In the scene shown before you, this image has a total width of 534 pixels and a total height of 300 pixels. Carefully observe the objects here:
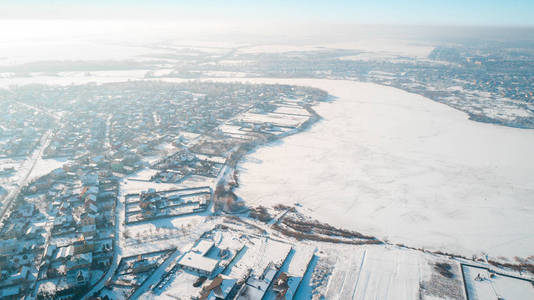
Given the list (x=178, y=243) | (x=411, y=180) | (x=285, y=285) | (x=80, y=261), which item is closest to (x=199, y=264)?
(x=178, y=243)

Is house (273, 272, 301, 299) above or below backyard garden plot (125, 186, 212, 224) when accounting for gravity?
below

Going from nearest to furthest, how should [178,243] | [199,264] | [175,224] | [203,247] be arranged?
[199,264] < [203,247] < [178,243] < [175,224]

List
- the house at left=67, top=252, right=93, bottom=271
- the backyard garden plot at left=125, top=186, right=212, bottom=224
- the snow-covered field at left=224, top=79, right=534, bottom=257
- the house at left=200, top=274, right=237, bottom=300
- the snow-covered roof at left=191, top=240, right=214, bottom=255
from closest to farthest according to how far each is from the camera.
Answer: the house at left=200, top=274, right=237, bottom=300, the house at left=67, top=252, right=93, bottom=271, the snow-covered roof at left=191, top=240, right=214, bottom=255, the snow-covered field at left=224, top=79, right=534, bottom=257, the backyard garden plot at left=125, top=186, right=212, bottom=224

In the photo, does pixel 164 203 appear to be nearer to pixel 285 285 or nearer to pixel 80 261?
pixel 80 261

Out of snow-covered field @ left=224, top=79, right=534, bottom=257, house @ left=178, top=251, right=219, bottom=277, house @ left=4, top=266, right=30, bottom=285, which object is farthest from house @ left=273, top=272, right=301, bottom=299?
house @ left=4, top=266, right=30, bottom=285

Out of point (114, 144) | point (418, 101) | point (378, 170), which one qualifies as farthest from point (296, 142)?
point (418, 101)

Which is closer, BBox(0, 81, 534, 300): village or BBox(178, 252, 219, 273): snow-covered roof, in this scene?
BBox(0, 81, 534, 300): village

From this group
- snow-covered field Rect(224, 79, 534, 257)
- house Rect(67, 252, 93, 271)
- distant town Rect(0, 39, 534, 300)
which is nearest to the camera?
distant town Rect(0, 39, 534, 300)

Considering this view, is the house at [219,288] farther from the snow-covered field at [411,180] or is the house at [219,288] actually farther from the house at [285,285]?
the snow-covered field at [411,180]

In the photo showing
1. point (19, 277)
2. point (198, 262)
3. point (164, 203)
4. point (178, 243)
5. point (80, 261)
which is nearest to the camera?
point (19, 277)

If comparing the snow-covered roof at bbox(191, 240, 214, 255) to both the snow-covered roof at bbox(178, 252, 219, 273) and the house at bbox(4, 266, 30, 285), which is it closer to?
the snow-covered roof at bbox(178, 252, 219, 273)
